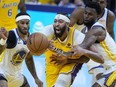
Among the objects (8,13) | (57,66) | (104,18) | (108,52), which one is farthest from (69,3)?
(108,52)

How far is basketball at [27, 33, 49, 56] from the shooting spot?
609 cm

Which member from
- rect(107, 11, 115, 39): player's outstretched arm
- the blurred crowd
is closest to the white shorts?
rect(107, 11, 115, 39): player's outstretched arm

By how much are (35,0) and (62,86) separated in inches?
269

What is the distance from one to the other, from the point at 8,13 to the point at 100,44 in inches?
61.9

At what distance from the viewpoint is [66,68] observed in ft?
21.2

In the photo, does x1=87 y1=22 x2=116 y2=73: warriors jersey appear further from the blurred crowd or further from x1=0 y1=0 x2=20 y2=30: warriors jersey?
the blurred crowd

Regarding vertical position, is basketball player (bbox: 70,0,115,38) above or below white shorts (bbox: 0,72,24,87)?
above

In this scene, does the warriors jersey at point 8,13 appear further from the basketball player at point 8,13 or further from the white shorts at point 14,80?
the white shorts at point 14,80

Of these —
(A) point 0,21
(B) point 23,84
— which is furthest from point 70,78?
(A) point 0,21

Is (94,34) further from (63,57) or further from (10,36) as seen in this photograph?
(10,36)

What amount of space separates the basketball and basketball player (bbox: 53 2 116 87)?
35 cm

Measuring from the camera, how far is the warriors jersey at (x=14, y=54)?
644cm

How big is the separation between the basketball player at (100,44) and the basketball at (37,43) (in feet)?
1.16

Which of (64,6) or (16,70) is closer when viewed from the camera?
(16,70)
